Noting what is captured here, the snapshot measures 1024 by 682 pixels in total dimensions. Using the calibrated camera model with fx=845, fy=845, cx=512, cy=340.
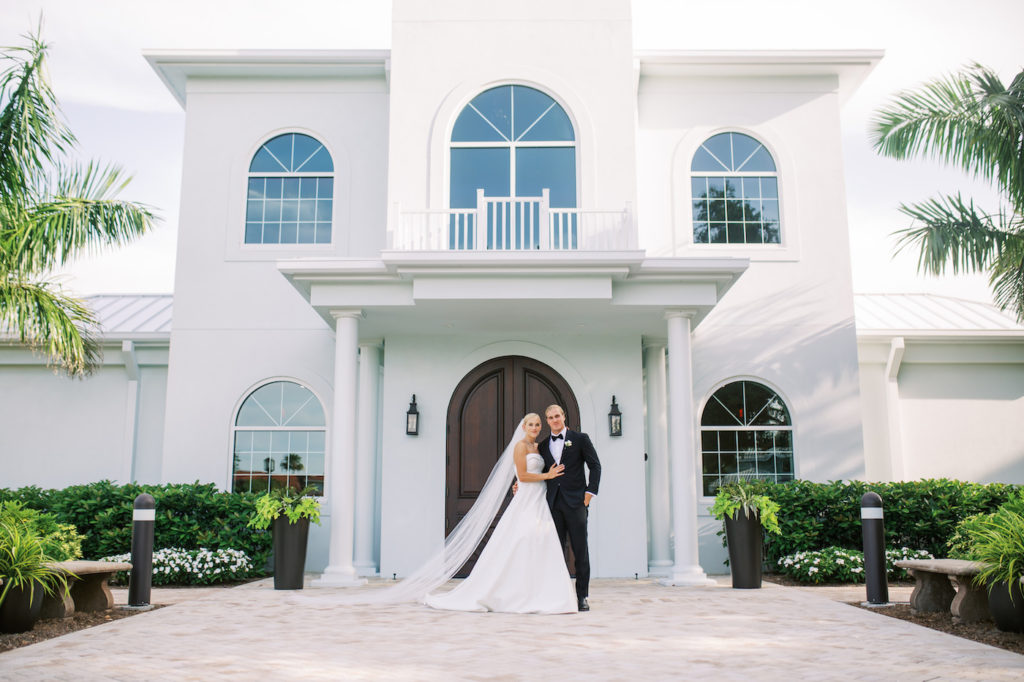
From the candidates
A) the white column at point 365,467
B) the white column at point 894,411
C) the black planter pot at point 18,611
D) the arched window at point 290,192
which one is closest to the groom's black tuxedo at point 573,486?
the white column at point 365,467

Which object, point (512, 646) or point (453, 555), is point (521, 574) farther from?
point (512, 646)

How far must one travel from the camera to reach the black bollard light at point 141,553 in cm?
817

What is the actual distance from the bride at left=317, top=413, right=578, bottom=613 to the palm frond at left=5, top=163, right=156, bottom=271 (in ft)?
19.7

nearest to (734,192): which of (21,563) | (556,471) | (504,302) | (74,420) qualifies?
(504,302)

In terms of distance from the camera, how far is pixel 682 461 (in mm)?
10422

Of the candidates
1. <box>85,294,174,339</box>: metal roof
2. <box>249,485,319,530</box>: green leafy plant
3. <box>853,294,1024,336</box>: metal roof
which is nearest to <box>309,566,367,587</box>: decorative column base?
<box>249,485,319,530</box>: green leafy plant

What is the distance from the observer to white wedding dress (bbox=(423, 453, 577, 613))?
788 centimetres

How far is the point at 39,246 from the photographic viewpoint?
10.8 metres

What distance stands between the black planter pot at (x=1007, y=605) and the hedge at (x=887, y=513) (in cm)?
483

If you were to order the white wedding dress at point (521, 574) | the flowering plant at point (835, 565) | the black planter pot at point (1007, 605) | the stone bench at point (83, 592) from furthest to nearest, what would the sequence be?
the flowering plant at point (835, 565)
the white wedding dress at point (521, 574)
the stone bench at point (83, 592)
the black planter pot at point (1007, 605)

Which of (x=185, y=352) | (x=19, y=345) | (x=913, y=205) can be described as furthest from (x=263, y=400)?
(x=913, y=205)

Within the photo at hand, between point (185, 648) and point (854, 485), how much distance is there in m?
9.01

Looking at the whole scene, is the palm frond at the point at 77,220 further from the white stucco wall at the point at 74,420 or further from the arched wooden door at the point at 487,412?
the arched wooden door at the point at 487,412

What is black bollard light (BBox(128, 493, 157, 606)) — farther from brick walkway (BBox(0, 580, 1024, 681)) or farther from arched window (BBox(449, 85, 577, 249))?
arched window (BBox(449, 85, 577, 249))
